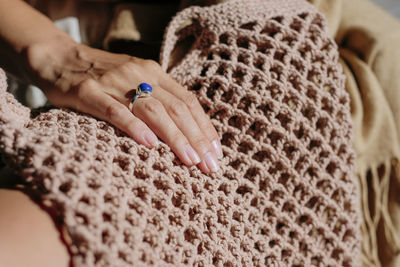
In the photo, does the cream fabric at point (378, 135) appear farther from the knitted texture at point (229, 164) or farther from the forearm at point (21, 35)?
the forearm at point (21, 35)

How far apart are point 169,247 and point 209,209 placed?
0.31 ft

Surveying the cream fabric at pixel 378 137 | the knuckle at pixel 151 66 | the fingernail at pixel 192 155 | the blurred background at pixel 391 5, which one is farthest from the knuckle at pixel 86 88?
the blurred background at pixel 391 5

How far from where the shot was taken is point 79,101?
2.01 ft

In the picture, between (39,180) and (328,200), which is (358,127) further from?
(39,180)

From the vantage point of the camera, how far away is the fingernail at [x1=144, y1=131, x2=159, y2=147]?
544 millimetres

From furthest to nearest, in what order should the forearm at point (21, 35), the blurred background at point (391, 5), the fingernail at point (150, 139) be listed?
1. the blurred background at point (391, 5)
2. the forearm at point (21, 35)
3. the fingernail at point (150, 139)

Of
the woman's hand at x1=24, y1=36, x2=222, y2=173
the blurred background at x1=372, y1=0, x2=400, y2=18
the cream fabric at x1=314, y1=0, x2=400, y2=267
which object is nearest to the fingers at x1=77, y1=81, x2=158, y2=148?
the woman's hand at x1=24, y1=36, x2=222, y2=173

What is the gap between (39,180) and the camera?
44 cm

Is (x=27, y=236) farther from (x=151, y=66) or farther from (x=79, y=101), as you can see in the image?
(x=151, y=66)

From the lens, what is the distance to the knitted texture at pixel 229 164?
0.44 metres

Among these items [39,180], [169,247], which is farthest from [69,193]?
[169,247]

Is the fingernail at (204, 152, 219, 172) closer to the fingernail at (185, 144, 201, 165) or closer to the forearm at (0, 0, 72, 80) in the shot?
the fingernail at (185, 144, 201, 165)

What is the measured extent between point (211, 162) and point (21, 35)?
0.54 meters

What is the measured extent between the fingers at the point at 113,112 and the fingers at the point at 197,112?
3.6 inches
